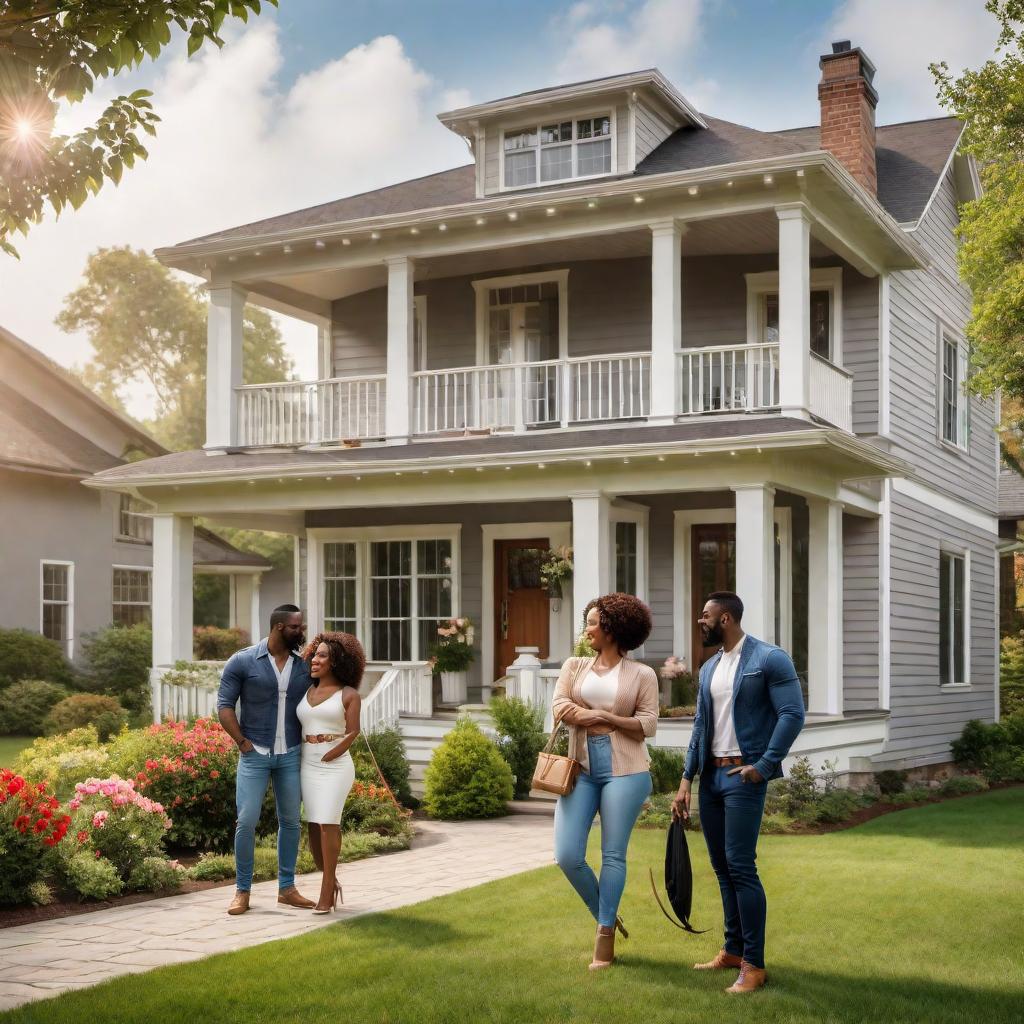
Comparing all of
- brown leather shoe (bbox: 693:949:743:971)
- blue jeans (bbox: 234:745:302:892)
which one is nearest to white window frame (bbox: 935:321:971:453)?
blue jeans (bbox: 234:745:302:892)

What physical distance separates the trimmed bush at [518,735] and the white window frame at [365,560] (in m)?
3.74

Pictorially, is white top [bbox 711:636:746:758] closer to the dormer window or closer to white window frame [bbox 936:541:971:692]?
the dormer window

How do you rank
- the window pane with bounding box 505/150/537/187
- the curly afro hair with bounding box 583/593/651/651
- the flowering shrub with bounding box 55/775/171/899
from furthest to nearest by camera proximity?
the window pane with bounding box 505/150/537/187 → the flowering shrub with bounding box 55/775/171/899 → the curly afro hair with bounding box 583/593/651/651

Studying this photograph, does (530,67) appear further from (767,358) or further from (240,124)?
(240,124)

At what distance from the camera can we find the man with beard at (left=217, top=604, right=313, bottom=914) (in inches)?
317

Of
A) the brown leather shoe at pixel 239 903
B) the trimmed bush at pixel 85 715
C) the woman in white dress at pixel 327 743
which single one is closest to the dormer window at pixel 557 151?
the trimmed bush at pixel 85 715

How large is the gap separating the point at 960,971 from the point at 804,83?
1489 centimetres

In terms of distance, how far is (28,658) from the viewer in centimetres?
2280

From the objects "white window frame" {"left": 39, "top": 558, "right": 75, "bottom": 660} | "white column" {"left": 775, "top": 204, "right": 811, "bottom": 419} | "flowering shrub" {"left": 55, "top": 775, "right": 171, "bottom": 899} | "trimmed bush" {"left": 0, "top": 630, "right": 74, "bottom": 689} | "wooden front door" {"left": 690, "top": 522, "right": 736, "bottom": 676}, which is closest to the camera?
"flowering shrub" {"left": 55, "top": 775, "right": 171, "bottom": 899}

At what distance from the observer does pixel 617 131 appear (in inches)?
667

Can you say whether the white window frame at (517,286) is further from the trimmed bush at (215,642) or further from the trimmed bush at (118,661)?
the trimmed bush at (215,642)

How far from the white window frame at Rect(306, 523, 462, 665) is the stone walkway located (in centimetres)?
720

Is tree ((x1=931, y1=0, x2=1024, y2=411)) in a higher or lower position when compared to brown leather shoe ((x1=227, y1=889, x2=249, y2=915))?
higher

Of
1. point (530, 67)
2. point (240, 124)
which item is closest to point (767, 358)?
point (530, 67)
